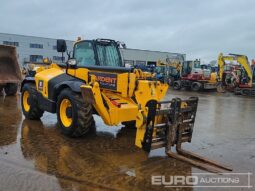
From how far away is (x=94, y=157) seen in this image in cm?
602

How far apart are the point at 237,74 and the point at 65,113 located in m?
19.2

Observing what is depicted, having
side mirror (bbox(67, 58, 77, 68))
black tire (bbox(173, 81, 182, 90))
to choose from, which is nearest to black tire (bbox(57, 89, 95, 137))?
side mirror (bbox(67, 58, 77, 68))

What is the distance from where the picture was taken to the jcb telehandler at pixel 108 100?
18.9ft

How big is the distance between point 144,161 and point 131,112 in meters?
1.28

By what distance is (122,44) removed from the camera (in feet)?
28.1

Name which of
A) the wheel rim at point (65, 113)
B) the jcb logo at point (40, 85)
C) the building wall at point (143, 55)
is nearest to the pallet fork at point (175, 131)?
the wheel rim at point (65, 113)

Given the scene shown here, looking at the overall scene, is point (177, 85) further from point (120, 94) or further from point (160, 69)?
point (120, 94)

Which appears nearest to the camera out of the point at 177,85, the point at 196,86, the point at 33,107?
the point at 33,107

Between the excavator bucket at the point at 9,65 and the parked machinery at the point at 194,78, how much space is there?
47.2 feet

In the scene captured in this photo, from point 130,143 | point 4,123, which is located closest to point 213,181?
point 130,143

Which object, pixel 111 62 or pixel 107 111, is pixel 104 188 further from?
pixel 111 62

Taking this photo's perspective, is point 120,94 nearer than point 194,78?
Yes

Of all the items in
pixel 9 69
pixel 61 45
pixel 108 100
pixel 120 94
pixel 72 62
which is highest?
pixel 61 45

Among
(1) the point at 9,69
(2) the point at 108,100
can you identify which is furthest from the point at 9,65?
(2) the point at 108,100
